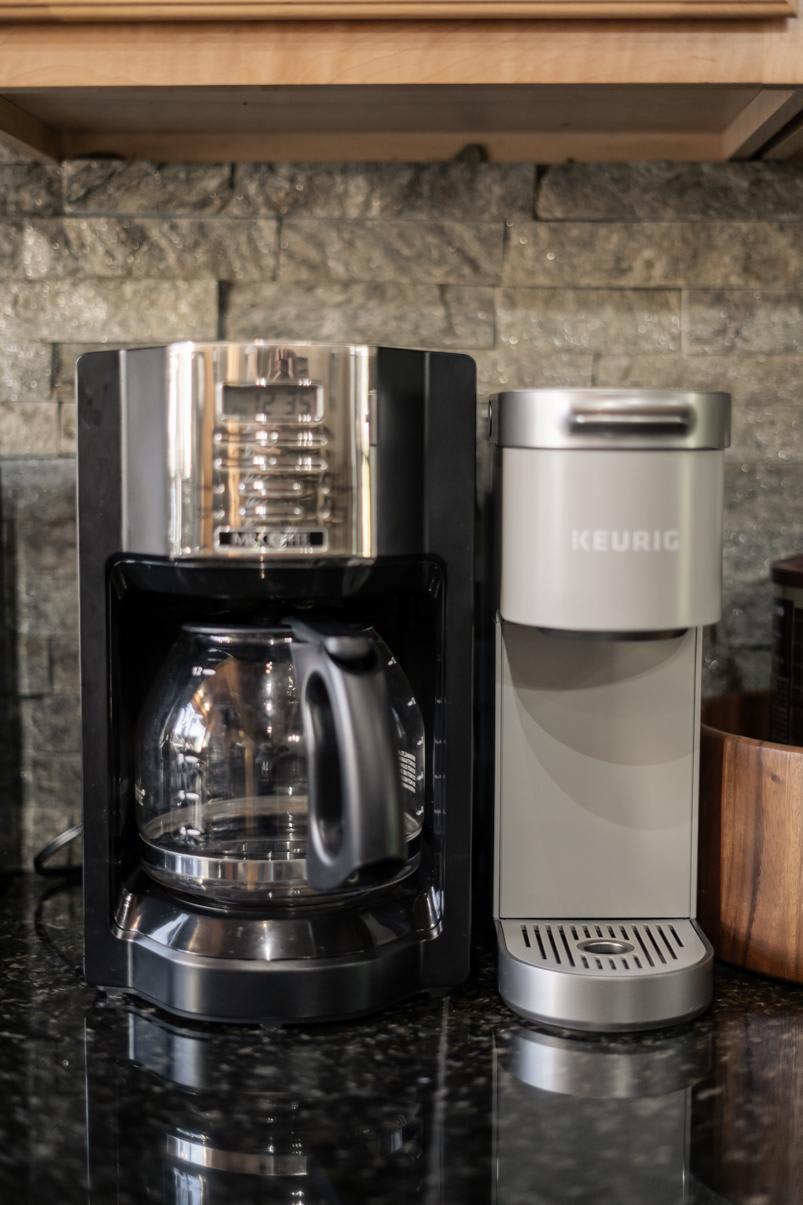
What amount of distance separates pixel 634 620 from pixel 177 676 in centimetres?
31

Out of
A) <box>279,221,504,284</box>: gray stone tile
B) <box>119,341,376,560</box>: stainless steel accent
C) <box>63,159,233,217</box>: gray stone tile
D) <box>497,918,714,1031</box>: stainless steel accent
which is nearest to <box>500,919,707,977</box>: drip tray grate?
<box>497,918,714,1031</box>: stainless steel accent

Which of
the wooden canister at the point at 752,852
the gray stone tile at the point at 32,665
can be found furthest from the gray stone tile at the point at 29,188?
the wooden canister at the point at 752,852

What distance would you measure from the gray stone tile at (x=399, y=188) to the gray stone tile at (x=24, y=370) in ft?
0.71

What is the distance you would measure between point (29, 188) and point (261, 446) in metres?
0.50

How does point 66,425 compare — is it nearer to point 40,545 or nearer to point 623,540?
point 40,545

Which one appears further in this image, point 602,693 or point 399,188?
point 399,188

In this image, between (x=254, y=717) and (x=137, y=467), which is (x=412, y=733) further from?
(x=137, y=467)

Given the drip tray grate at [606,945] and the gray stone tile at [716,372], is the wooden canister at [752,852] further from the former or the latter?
the gray stone tile at [716,372]

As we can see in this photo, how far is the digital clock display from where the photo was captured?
2.26 feet

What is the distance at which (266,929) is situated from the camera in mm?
760

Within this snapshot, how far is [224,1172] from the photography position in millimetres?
631

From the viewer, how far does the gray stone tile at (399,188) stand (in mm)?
1035

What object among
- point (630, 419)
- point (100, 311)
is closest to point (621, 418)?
point (630, 419)

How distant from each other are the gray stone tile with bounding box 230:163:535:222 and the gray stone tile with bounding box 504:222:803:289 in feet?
0.10
